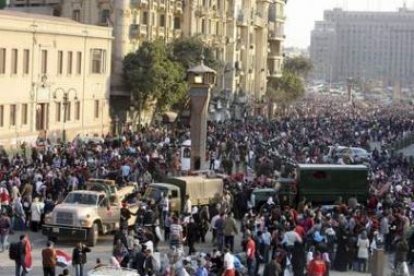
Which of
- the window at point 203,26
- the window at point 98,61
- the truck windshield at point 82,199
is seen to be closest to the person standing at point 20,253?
the truck windshield at point 82,199

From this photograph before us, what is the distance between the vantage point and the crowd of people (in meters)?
22.5

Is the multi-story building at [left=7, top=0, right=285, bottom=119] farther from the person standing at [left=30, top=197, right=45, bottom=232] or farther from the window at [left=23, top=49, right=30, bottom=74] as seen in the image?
the person standing at [left=30, top=197, right=45, bottom=232]

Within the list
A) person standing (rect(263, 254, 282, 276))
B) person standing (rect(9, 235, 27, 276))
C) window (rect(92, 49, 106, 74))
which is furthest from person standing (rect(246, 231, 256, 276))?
window (rect(92, 49, 106, 74))

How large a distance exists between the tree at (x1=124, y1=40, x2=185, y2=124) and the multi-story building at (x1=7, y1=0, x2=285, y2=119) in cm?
132

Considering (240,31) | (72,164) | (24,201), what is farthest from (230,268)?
(240,31)

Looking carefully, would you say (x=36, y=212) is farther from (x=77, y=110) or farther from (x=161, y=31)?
(x=161, y=31)

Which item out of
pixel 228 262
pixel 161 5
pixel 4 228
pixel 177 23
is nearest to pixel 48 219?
pixel 4 228

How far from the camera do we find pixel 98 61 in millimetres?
58688

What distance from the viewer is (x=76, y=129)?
2197 inches

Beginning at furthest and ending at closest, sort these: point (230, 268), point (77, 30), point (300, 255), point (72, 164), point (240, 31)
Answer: point (240, 31) < point (77, 30) < point (72, 164) < point (300, 255) < point (230, 268)

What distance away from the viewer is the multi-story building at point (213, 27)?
63.1m

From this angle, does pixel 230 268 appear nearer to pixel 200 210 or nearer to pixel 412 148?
pixel 200 210

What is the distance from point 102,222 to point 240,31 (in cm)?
6397

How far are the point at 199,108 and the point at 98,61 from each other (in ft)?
60.1
